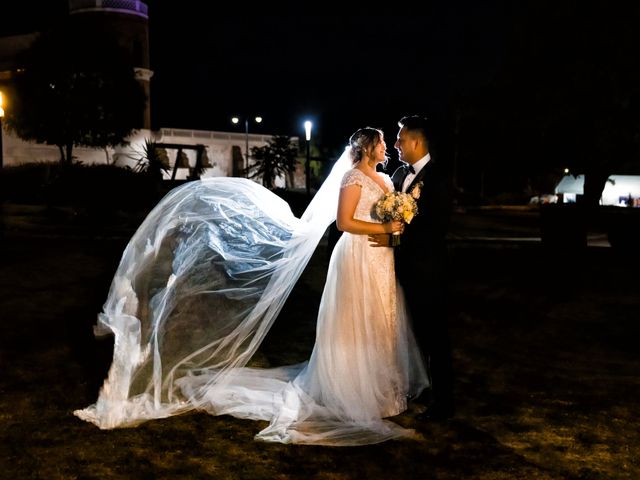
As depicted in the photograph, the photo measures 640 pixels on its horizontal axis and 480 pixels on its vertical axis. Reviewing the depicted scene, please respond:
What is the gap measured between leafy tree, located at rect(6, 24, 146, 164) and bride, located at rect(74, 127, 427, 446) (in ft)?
125

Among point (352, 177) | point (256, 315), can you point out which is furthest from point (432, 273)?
point (256, 315)

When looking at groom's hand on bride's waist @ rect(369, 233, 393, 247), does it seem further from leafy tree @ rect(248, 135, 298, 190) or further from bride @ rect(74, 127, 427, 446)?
leafy tree @ rect(248, 135, 298, 190)

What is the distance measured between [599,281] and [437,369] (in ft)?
27.2

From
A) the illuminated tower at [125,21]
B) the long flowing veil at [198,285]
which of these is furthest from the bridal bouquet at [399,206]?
the illuminated tower at [125,21]

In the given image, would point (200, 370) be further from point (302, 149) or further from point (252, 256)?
point (302, 149)

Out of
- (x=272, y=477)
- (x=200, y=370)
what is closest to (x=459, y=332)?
(x=200, y=370)

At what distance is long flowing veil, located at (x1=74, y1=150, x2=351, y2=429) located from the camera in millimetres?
5246

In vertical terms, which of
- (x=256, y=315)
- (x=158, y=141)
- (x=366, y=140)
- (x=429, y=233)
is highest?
(x=158, y=141)

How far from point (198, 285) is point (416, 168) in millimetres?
2037

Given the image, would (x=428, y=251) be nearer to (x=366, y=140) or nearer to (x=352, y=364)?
(x=366, y=140)

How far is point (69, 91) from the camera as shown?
4222 cm

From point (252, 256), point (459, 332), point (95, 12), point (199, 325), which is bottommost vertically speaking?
point (459, 332)

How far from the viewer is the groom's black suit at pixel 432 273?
4988mm

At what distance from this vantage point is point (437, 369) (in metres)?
5.16
